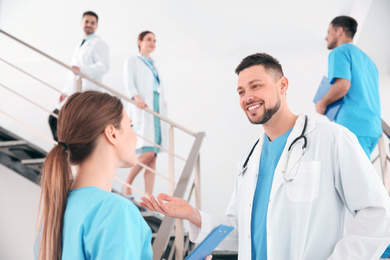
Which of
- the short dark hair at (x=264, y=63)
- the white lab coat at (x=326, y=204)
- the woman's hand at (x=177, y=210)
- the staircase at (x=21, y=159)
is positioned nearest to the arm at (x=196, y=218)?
the woman's hand at (x=177, y=210)

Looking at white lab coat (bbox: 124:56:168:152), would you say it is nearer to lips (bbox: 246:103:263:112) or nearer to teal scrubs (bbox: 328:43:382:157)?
teal scrubs (bbox: 328:43:382:157)

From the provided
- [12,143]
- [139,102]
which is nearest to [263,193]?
[139,102]

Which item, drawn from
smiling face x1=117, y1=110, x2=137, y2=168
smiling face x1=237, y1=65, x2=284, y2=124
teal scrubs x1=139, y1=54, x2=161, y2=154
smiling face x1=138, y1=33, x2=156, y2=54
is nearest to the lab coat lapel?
smiling face x1=237, y1=65, x2=284, y2=124

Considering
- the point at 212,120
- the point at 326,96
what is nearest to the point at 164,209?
the point at 326,96

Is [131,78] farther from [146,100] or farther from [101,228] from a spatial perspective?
[101,228]

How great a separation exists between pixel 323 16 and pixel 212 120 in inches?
58.1

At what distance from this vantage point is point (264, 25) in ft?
Result: 14.9

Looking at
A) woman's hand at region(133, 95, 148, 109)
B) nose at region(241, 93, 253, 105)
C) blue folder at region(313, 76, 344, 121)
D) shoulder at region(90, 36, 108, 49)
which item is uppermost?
shoulder at region(90, 36, 108, 49)

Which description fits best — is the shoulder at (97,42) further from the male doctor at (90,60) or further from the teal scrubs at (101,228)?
the teal scrubs at (101,228)

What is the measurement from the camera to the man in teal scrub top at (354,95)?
2232mm

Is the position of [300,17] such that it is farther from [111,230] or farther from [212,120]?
[111,230]

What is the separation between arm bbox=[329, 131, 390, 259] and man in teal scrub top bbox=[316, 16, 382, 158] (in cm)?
99

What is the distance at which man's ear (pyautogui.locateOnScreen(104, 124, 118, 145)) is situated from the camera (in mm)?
1110

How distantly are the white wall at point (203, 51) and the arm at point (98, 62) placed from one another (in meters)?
1.23
